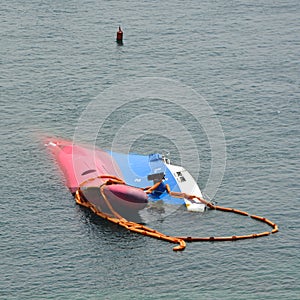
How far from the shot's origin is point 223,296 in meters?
160

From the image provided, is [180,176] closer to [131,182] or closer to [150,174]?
[150,174]

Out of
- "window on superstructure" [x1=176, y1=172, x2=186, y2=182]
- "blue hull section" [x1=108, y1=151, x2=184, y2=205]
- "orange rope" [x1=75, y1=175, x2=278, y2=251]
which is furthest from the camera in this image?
"window on superstructure" [x1=176, y1=172, x2=186, y2=182]

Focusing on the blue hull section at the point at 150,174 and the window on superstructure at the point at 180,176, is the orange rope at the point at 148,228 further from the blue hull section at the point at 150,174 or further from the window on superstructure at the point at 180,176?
the window on superstructure at the point at 180,176

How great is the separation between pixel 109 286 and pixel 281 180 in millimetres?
49607

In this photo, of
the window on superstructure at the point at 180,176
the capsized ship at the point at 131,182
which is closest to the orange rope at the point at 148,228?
the capsized ship at the point at 131,182

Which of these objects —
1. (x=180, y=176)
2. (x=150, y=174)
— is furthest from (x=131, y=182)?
(x=180, y=176)

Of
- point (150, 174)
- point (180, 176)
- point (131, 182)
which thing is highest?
point (150, 174)

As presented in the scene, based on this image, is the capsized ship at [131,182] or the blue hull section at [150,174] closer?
the capsized ship at [131,182]

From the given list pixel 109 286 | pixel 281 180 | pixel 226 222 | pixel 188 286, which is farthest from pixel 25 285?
pixel 281 180

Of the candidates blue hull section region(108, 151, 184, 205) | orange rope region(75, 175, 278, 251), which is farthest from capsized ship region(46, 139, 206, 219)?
orange rope region(75, 175, 278, 251)

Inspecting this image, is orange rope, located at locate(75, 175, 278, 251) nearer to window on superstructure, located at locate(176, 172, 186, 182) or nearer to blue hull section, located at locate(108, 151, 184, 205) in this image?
blue hull section, located at locate(108, 151, 184, 205)

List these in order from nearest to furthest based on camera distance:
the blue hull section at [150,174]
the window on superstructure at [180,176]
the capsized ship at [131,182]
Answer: the capsized ship at [131,182]
the blue hull section at [150,174]
the window on superstructure at [180,176]

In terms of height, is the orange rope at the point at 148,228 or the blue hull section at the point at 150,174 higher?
the blue hull section at the point at 150,174

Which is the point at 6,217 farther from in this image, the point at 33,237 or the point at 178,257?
the point at 178,257
